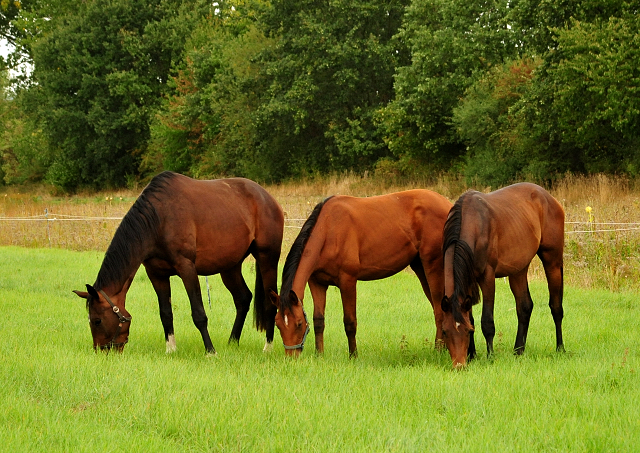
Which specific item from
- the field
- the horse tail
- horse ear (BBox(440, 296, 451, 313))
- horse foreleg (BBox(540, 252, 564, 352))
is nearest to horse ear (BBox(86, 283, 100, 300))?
the field

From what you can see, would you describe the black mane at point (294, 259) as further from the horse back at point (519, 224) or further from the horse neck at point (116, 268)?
the horse back at point (519, 224)

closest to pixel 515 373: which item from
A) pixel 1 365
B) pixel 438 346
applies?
pixel 438 346

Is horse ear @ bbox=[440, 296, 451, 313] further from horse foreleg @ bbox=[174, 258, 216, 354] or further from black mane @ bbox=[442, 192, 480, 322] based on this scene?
horse foreleg @ bbox=[174, 258, 216, 354]

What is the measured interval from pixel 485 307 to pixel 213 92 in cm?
Answer: 3453

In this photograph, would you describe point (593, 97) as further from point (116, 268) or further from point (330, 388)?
point (330, 388)

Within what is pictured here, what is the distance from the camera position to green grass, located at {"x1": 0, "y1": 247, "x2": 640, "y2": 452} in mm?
4102

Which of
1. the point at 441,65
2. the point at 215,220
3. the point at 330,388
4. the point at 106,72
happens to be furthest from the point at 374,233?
the point at 106,72

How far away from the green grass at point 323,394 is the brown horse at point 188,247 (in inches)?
16.3

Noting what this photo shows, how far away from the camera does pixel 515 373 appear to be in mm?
5660

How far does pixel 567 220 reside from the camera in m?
12.6

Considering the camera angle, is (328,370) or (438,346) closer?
(328,370)

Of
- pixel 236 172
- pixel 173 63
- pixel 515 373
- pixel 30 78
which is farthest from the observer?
pixel 30 78

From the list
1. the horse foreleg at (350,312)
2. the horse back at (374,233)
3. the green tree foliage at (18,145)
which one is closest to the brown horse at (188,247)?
the horse foreleg at (350,312)

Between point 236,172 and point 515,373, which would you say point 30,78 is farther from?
point 515,373
